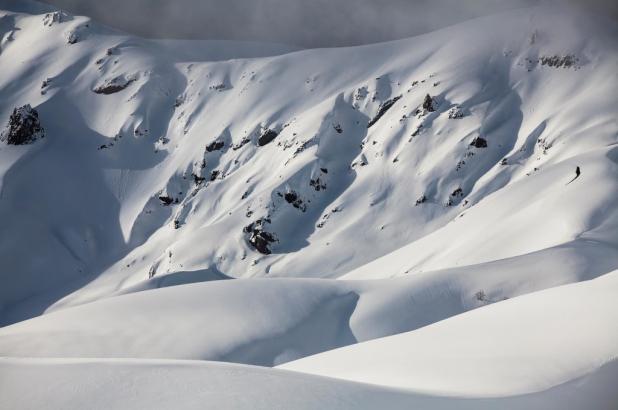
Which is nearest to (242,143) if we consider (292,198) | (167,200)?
(167,200)


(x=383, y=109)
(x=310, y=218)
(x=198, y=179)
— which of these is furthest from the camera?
(x=198, y=179)

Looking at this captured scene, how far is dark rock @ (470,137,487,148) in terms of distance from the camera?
64.8 m

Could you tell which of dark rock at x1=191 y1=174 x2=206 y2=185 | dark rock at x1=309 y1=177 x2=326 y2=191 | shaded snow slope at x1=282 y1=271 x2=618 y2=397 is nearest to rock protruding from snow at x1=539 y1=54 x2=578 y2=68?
dark rock at x1=309 y1=177 x2=326 y2=191

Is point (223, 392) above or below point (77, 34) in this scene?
above

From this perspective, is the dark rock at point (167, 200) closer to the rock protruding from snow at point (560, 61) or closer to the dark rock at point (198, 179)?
the dark rock at point (198, 179)

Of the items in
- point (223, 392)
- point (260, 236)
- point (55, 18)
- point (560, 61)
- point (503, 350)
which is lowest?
point (260, 236)

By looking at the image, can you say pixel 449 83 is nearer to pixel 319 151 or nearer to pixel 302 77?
pixel 319 151

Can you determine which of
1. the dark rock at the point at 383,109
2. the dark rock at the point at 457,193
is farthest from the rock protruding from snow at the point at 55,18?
the dark rock at the point at 457,193

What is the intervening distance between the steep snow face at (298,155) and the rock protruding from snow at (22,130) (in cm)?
167

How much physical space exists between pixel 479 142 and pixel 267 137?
31106mm

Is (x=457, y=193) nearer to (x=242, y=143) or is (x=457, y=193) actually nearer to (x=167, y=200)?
(x=242, y=143)

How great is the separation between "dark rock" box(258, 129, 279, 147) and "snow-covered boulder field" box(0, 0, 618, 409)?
0.30 metres

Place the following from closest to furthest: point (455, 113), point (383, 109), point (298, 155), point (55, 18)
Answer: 1. point (455, 113)
2. point (298, 155)
3. point (383, 109)
4. point (55, 18)

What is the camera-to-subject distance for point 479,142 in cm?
6506
